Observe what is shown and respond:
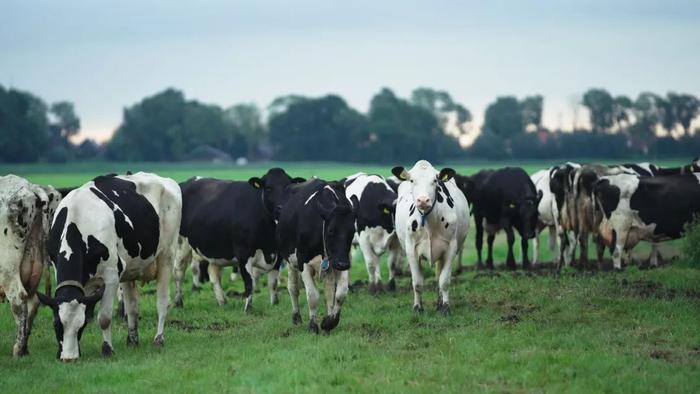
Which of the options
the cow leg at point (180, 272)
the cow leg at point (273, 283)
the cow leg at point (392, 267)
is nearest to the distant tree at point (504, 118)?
the cow leg at point (392, 267)

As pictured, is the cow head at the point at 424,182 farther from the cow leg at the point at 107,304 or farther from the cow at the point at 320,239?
the cow leg at the point at 107,304

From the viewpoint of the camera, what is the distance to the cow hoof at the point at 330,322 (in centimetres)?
1355

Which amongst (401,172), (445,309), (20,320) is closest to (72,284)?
(20,320)

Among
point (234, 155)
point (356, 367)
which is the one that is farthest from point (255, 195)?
point (234, 155)

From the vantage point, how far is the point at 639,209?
21.8 meters

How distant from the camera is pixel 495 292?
17422 millimetres

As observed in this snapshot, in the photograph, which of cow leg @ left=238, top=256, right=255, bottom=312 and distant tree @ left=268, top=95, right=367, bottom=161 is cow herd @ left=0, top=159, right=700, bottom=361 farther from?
distant tree @ left=268, top=95, right=367, bottom=161

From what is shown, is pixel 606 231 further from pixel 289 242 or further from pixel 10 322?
pixel 10 322

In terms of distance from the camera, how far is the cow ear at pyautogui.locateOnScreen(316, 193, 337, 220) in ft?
44.2

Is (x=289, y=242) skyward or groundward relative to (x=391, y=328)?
skyward

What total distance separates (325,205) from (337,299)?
1.27 meters

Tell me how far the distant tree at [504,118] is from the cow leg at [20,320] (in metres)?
127

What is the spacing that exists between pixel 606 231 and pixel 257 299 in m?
7.98

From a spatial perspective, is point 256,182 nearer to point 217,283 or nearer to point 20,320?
point 217,283
